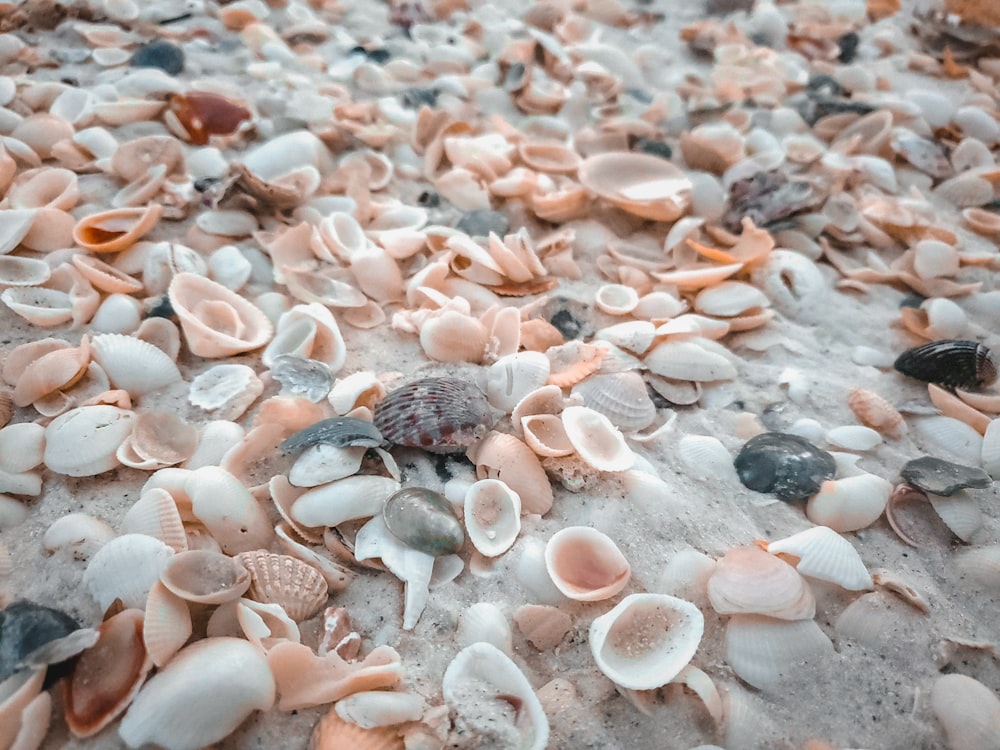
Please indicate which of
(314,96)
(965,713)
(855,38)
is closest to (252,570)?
(965,713)

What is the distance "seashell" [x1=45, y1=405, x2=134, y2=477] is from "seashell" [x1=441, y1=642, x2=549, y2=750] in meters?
0.77

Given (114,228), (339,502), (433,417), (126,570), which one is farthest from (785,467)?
(114,228)

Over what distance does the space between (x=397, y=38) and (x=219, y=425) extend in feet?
7.31

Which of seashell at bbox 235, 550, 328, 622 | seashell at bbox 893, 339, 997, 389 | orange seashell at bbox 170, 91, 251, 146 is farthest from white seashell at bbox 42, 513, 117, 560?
seashell at bbox 893, 339, 997, 389

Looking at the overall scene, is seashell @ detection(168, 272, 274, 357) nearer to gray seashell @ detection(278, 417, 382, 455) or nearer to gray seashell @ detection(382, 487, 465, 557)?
gray seashell @ detection(278, 417, 382, 455)

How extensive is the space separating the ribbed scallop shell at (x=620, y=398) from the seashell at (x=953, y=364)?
691 mm

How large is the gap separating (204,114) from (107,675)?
1783 millimetres

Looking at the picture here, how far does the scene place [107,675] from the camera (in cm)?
99

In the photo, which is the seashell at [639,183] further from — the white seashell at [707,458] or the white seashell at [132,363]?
the white seashell at [132,363]

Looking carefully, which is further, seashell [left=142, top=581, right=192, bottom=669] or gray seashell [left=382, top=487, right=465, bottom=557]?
gray seashell [left=382, top=487, right=465, bottom=557]

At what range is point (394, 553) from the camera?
1205 millimetres

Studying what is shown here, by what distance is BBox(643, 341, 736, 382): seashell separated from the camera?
1.62m

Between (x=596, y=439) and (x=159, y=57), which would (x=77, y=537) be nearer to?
Answer: (x=596, y=439)

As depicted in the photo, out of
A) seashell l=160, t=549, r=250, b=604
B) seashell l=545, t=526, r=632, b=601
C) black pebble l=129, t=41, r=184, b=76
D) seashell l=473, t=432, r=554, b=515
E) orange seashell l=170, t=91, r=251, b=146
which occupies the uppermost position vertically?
black pebble l=129, t=41, r=184, b=76
